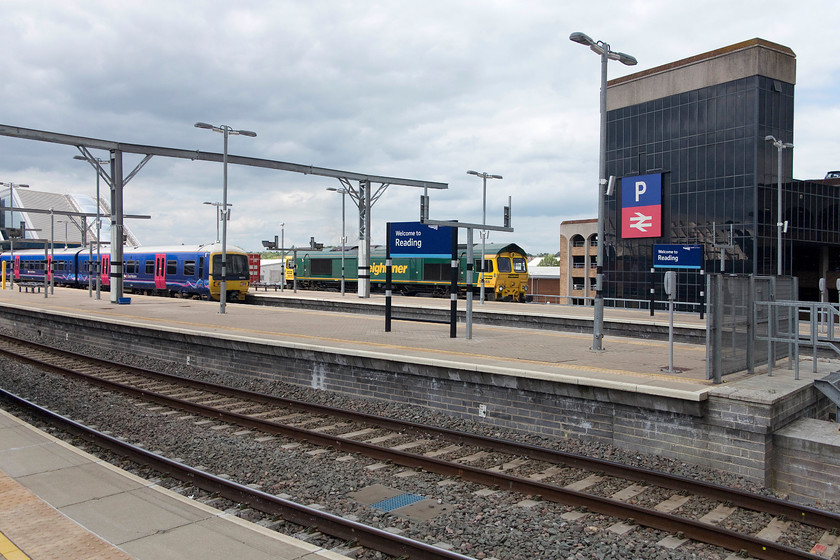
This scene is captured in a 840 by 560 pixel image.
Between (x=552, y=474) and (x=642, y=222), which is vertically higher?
(x=642, y=222)

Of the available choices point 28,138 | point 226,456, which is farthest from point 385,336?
point 28,138

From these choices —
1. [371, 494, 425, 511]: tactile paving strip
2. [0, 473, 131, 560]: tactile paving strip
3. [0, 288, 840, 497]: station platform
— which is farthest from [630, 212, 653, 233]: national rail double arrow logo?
[0, 473, 131, 560]: tactile paving strip

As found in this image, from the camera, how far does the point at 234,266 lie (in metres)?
32.0

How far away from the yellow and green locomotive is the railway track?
22.7 metres

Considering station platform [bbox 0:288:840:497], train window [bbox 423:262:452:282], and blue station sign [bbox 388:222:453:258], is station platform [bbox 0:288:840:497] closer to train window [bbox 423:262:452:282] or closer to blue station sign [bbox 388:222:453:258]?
blue station sign [bbox 388:222:453:258]

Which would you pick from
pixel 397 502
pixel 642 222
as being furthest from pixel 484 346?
pixel 642 222

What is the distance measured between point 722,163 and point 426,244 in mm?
33341

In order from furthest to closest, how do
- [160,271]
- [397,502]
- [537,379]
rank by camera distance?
[160,271]
[537,379]
[397,502]

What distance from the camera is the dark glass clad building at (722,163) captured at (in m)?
39.7

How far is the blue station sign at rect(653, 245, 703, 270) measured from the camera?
72.7ft

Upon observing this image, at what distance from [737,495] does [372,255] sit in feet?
114

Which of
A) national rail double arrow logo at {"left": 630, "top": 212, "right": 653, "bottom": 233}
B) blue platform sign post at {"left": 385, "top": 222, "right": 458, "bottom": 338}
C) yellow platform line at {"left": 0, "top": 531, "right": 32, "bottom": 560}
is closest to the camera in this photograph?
yellow platform line at {"left": 0, "top": 531, "right": 32, "bottom": 560}

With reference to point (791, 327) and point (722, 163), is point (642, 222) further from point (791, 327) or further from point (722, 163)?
point (722, 163)

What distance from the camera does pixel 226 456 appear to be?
8195 millimetres
